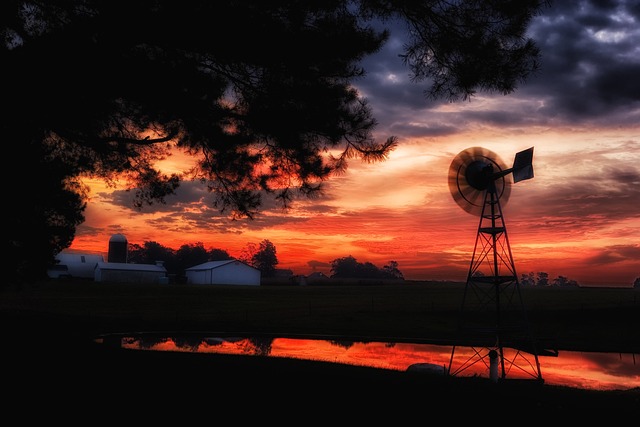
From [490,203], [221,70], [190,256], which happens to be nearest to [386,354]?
[490,203]

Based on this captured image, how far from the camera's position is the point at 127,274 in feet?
262

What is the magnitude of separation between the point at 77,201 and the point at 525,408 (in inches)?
641

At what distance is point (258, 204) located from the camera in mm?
13633

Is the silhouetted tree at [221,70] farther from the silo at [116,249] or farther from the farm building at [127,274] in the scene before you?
the silo at [116,249]

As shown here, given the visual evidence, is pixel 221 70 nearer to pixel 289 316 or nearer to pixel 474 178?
pixel 474 178

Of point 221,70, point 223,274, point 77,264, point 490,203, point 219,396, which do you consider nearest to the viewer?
point 219,396

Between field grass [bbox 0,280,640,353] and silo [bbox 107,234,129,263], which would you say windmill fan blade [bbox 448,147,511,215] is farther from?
silo [bbox 107,234,129,263]

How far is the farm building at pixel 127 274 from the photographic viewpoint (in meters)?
78.6

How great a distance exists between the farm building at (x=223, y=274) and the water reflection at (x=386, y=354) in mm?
56393

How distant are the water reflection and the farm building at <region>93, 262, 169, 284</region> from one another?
55.5 m

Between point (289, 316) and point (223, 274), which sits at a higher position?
point (223, 274)

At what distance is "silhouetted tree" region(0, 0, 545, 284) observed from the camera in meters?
9.61

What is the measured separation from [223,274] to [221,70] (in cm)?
7547

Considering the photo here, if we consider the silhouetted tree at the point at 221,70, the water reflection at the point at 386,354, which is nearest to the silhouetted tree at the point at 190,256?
the water reflection at the point at 386,354
